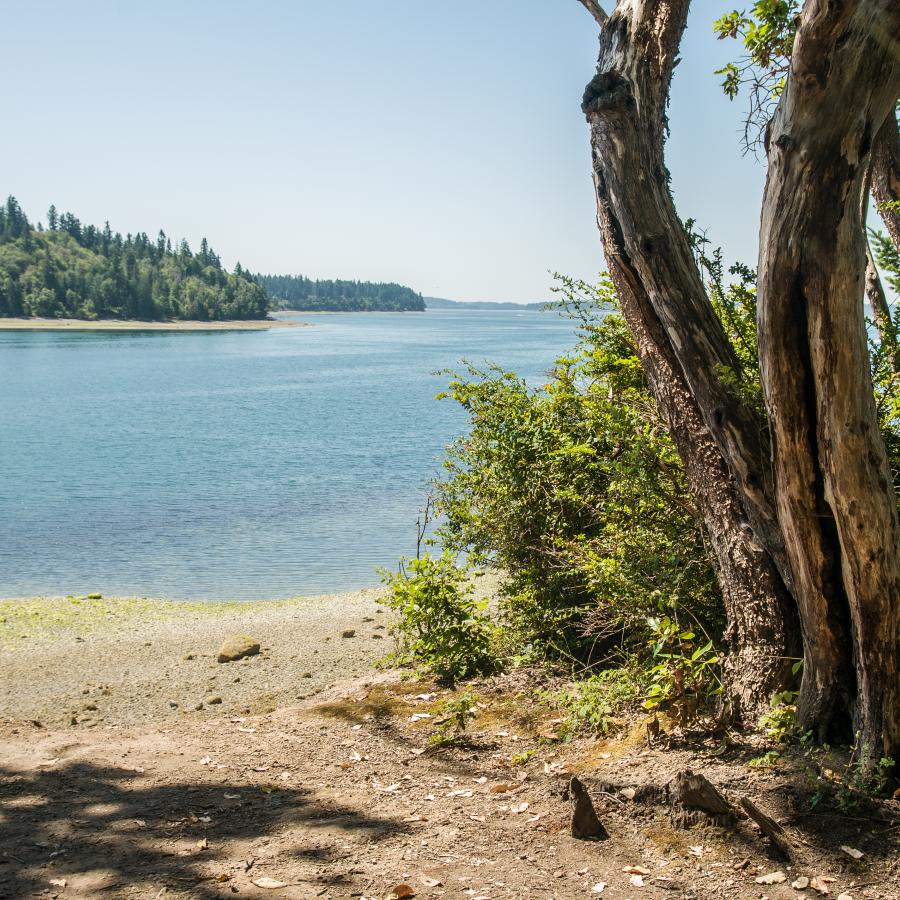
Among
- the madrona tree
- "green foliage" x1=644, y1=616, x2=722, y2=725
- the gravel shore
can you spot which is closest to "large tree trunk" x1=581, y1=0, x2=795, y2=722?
the madrona tree

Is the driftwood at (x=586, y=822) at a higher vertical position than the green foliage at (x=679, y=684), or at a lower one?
lower

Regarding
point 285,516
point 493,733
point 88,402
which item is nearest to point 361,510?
point 285,516

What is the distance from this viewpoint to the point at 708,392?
5012mm

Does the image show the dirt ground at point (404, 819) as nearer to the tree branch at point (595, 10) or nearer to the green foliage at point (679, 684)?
the green foliage at point (679, 684)

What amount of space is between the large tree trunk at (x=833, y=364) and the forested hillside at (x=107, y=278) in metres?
148

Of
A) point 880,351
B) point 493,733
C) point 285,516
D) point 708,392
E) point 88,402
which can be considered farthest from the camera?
point 88,402

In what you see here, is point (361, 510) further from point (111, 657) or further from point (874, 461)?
point (874, 461)

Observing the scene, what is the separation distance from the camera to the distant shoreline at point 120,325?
13250cm

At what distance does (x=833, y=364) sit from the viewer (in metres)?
4.03

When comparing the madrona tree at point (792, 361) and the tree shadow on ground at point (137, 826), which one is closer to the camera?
the madrona tree at point (792, 361)

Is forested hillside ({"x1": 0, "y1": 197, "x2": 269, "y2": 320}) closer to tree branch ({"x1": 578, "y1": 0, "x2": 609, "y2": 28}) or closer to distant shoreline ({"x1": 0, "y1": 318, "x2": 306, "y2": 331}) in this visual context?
distant shoreline ({"x1": 0, "y1": 318, "x2": 306, "y2": 331})

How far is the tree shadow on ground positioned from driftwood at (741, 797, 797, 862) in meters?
1.72

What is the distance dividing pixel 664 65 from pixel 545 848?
4.43 metres

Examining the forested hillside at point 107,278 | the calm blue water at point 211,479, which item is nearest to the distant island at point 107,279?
the forested hillside at point 107,278
